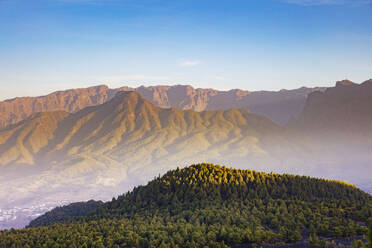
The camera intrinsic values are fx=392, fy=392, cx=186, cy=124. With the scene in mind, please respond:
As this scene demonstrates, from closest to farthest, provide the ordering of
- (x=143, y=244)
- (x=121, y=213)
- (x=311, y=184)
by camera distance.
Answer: (x=143, y=244) → (x=121, y=213) → (x=311, y=184)

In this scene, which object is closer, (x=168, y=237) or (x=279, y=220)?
(x=168, y=237)

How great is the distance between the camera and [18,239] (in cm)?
9988

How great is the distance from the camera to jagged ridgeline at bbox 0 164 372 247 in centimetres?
8312

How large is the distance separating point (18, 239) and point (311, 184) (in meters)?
94.3

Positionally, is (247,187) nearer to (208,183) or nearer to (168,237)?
(208,183)

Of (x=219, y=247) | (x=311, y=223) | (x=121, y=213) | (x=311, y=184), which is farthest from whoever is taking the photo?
(x=311, y=184)

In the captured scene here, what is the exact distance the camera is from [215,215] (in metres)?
101

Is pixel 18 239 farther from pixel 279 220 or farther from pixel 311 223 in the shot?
pixel 311 223

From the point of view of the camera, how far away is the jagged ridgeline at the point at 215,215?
83.1m

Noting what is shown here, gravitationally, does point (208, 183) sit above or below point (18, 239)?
above

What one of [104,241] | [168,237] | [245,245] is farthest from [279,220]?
[104,241]

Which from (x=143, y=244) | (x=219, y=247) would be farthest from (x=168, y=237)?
(x=219, y=247)

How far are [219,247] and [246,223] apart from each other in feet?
54.1

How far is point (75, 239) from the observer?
89.6m
